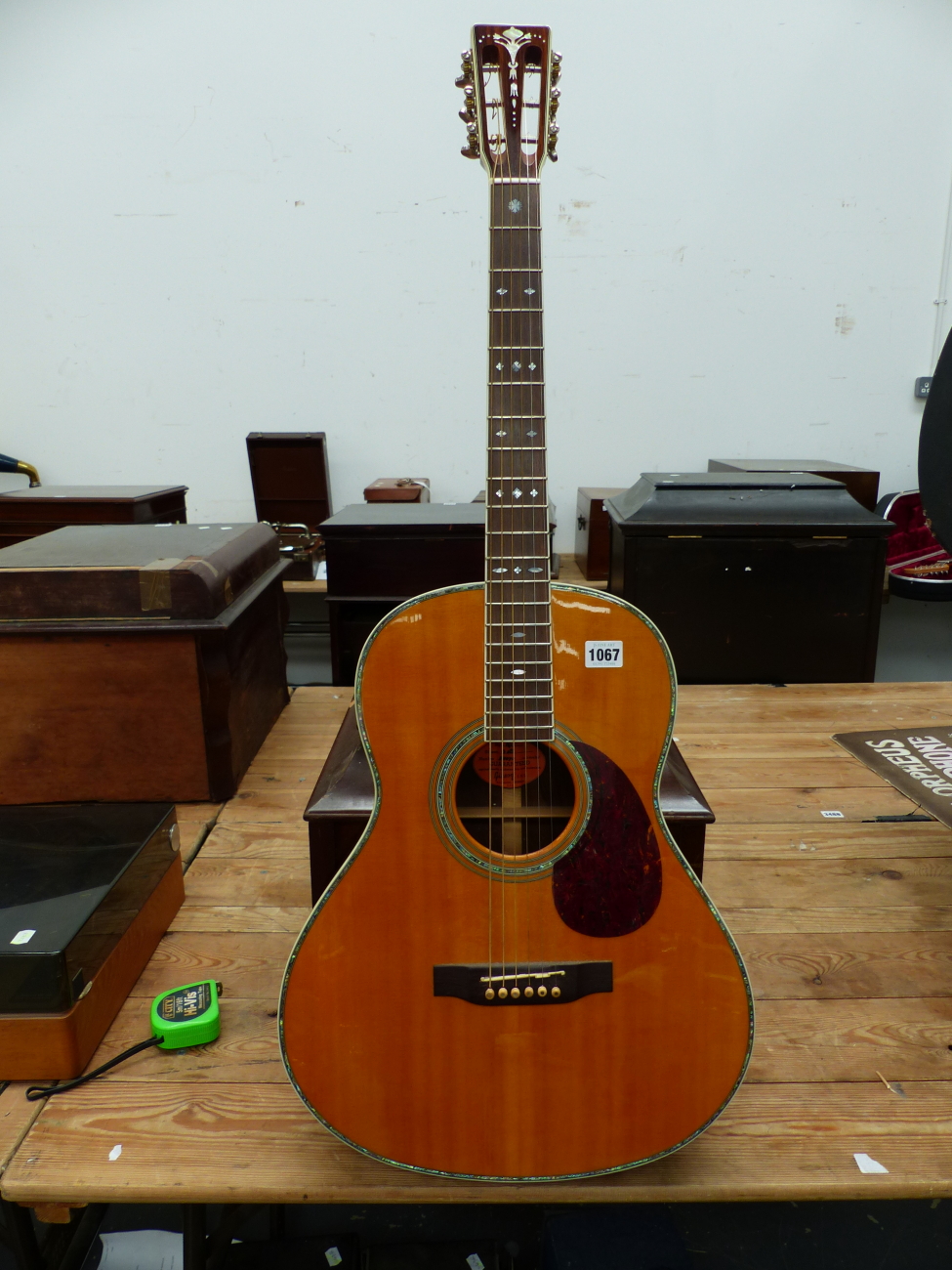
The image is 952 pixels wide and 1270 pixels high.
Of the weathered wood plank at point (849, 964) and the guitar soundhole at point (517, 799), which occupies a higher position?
the guitar soundhole at point (517, 799)

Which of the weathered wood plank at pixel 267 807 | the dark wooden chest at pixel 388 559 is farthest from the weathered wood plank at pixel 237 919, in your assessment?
the dark wooden chest at pixel 388 559

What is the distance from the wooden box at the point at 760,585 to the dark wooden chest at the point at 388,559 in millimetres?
409

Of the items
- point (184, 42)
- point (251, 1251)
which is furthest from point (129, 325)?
point (251, 1251)

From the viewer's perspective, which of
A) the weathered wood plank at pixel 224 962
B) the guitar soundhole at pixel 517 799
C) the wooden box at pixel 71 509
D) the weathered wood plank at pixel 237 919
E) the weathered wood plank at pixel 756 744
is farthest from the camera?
the wooden box at pixel 71 509

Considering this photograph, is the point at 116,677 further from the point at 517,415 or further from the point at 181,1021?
the point at 517,415

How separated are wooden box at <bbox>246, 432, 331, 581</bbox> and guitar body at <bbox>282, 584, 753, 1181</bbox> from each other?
7.41 feet

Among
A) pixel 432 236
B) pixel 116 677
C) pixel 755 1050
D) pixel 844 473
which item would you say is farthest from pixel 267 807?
pixel 432 236

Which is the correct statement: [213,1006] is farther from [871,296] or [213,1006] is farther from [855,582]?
[871,296]

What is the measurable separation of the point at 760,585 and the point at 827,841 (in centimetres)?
83

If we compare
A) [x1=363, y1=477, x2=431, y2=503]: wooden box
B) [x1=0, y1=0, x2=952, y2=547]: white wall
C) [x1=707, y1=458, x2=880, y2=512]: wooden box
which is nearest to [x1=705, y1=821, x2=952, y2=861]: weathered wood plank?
[x1=707, y1=458, x2=880, y2=512]: wooden box

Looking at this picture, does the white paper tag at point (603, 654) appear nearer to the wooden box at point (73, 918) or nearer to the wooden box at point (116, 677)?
the wooden box at point (73, 918)

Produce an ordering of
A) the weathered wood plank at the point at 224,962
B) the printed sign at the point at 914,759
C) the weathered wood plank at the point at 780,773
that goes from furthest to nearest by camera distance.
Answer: the weathered wood plank at the point at 780,773 → the printed sign at the point at 914,759 → the weathered wood plank at the point at 224,962

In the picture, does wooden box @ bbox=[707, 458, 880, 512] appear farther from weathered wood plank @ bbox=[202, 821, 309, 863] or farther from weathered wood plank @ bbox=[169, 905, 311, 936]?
weathered wood plank @ bbox=[169, 905, 311, 936]

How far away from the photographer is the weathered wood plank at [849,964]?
91 centimetres
